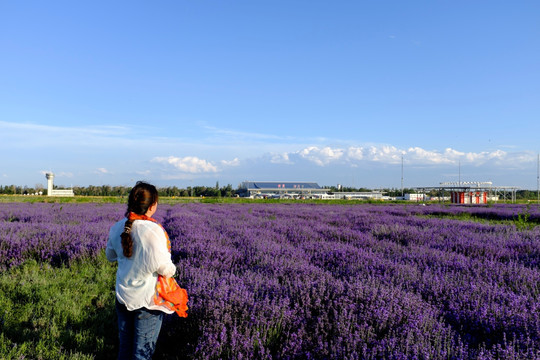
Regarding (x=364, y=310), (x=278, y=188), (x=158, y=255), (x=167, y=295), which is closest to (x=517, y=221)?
(x=364, y=310)

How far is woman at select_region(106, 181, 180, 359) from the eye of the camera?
7.39 ft

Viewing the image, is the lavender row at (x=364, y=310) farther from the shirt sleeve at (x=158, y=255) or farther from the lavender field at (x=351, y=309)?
the shirt sleeve at (x=158, y=255)

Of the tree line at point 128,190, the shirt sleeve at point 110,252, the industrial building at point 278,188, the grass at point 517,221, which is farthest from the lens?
the industrial building at point 278,188

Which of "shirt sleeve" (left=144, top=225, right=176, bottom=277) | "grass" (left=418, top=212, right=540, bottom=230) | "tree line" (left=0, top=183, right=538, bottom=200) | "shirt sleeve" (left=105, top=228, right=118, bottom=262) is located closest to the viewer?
"shirt sleeve" (left=144, top=225, right=176, bottom=277)

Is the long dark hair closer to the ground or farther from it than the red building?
farther from it

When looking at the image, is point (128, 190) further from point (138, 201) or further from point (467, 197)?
point (138, 201)

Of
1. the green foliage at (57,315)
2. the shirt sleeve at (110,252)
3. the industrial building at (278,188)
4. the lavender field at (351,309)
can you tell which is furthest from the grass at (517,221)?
the industrial building at (278,188)

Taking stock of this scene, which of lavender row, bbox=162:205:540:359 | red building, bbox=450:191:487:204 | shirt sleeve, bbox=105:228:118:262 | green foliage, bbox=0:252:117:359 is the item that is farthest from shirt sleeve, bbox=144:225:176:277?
red building, bbox=450:191:487:204

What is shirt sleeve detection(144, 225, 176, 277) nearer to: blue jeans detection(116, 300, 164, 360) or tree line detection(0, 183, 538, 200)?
blue jeans detection(116, 300, 164, 360)

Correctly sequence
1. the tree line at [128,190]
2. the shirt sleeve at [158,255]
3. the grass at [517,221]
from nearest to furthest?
the shirt sleeve at [158,255], the grass at [517,221], the tree line at [128,190]

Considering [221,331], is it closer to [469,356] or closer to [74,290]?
[469,356]

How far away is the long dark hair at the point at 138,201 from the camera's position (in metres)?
2.26

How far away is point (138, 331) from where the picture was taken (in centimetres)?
231

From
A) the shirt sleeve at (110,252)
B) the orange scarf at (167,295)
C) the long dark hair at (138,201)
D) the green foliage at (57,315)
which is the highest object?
the long dark hair at (138,201)
